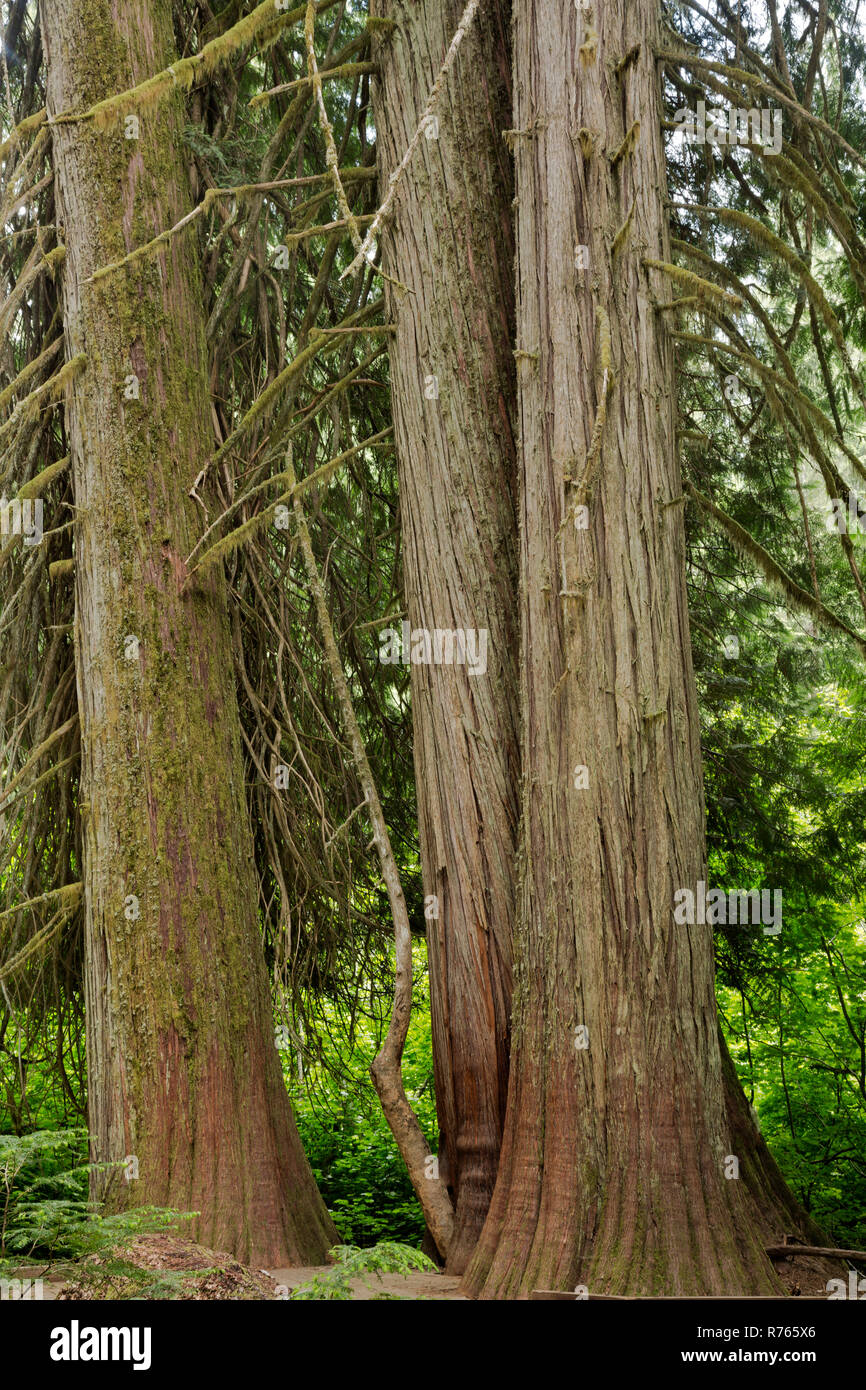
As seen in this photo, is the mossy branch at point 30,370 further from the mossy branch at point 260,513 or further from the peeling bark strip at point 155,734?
the mossy branch at point 260,513

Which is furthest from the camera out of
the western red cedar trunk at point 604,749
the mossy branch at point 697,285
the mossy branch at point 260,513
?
the mossy branch at point 260,513

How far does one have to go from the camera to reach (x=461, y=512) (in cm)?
457

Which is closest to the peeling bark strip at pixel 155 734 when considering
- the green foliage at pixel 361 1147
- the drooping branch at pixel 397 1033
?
the drooping branch at pixel 397 1033

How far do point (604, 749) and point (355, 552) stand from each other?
2922 mm

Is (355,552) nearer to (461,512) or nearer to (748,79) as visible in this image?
(461,512)

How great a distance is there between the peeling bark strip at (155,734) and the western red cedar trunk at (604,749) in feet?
3.84

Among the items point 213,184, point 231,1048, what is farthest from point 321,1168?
point 213,184

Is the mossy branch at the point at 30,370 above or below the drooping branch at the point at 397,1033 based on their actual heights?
above

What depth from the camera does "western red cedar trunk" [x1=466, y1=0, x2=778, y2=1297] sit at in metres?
3.49

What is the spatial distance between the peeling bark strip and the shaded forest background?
210 millimetres

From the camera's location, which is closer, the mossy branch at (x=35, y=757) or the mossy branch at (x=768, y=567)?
the mossy branch at (x=768, y=567)

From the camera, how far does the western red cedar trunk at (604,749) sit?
11.5 feet

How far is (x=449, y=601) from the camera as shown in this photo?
454 cm
